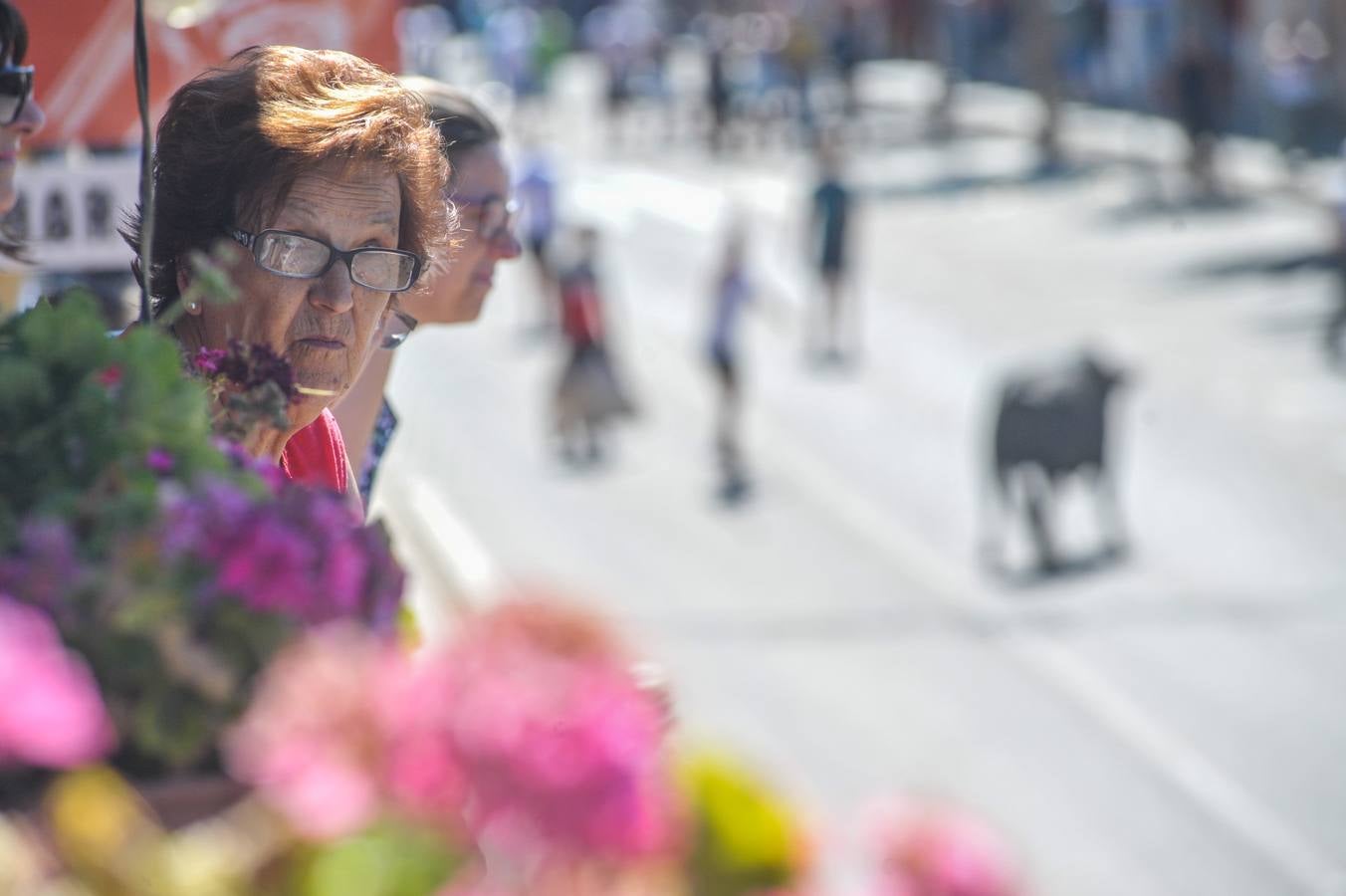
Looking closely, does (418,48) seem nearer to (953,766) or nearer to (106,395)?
(953,766)

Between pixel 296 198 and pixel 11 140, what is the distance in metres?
1.07

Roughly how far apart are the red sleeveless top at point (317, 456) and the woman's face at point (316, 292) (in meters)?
0.14

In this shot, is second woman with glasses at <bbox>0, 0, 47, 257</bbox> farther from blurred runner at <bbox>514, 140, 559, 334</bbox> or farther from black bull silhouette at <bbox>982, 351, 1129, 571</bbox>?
blurred runner at <bbox>514, 140, 559, 334</bbox>

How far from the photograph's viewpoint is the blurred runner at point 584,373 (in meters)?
14.2

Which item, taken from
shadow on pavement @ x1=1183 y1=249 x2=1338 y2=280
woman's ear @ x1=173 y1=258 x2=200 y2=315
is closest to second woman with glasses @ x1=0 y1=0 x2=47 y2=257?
woman's ear @ x1=173 y1=258 x2=200 y2=315

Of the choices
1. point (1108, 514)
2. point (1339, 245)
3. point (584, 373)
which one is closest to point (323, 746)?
point (1108, 514)

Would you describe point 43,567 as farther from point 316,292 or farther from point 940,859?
point 316,292

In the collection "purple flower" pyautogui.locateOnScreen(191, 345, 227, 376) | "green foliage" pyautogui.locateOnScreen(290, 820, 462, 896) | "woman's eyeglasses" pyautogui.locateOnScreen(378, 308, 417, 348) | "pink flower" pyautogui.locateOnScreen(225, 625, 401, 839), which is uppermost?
"purple flower" pyautogui.locateOnScreen(191, 345, 227, 376)

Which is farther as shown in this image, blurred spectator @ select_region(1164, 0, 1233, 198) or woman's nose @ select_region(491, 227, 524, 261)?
blurred spectator @ select_region(1164, 0, 1233, 198)

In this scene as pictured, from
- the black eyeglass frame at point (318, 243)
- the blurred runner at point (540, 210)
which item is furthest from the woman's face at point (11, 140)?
the blurred runner at point (540, 210)

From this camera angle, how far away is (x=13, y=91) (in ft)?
10.8

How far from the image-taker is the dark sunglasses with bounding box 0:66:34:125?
10.7 feet

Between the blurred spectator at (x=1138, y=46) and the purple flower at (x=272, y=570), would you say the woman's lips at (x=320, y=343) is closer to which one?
the purple flower at (x=272, y=570)

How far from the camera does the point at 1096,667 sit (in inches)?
404
